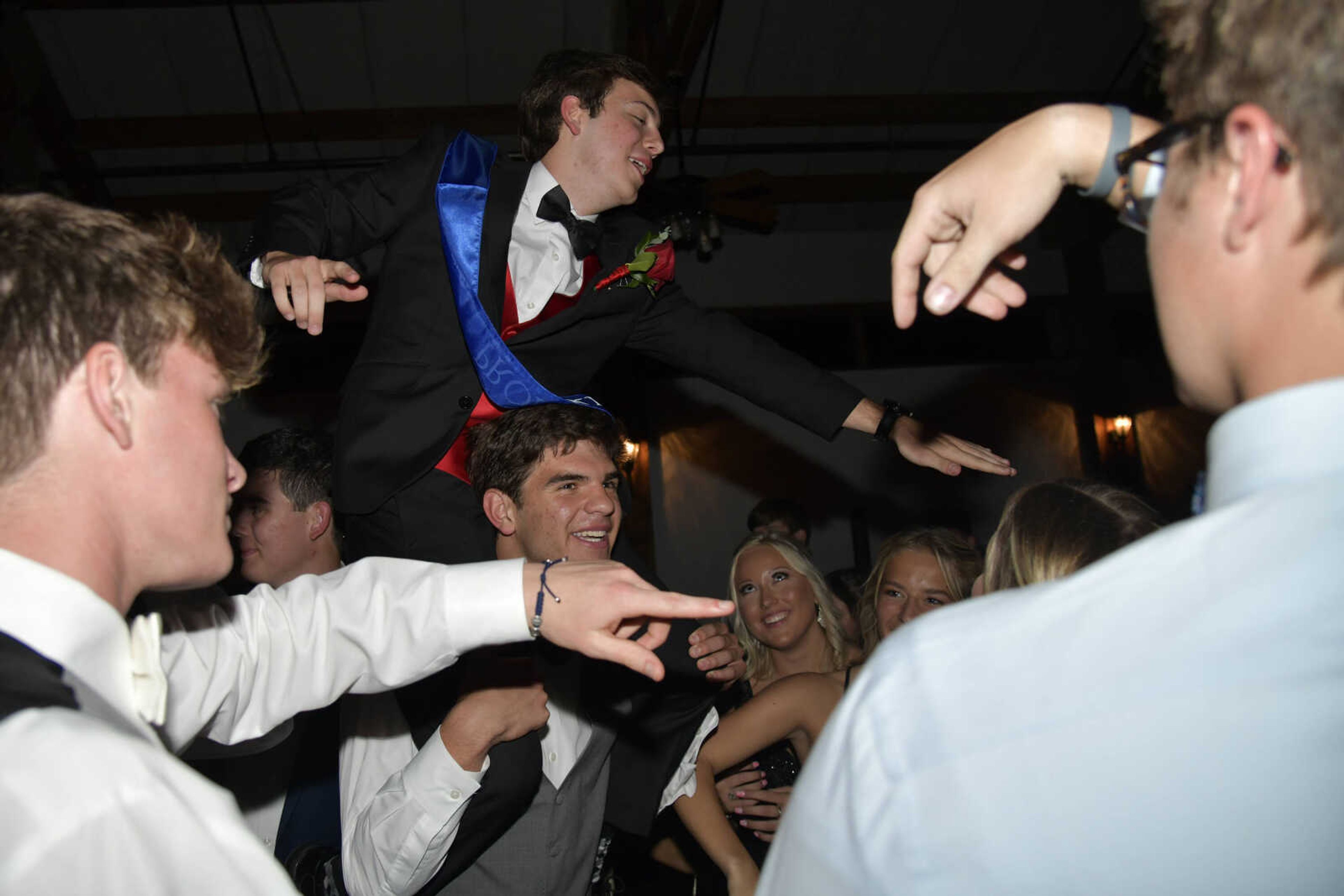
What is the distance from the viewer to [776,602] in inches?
106

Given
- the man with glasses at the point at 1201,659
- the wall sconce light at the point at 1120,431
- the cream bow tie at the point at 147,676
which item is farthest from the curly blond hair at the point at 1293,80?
the wall sconce light at the point at 1120,431

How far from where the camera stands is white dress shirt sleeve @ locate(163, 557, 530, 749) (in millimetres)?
1178

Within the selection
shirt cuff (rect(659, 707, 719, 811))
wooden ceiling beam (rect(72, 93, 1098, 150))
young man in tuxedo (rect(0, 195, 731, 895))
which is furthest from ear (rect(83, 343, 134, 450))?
wooden ceiling beam (rect(72, 93, 1098, 150))

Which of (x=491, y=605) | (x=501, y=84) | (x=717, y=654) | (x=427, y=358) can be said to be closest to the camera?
(x=491, y=605)

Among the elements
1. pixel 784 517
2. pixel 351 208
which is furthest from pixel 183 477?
pixel 784 517

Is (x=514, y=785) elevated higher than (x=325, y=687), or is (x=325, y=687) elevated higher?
(x=325, y=687)

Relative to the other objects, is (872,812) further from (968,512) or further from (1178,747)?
(968,512)

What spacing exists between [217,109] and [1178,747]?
6402 millimetres

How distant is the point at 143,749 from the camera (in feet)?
2.09

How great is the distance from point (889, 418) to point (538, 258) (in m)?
0.86

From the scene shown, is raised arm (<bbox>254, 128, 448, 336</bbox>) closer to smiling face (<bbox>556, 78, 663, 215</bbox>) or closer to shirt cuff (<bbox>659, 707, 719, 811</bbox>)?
smiling face (<bbox>556, 78, 663, 215</bbox>)

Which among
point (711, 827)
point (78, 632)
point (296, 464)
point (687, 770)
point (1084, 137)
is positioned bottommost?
point (711, 827)

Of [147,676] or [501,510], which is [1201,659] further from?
[501,510]

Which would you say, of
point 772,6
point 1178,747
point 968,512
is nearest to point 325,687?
point 1178,747
